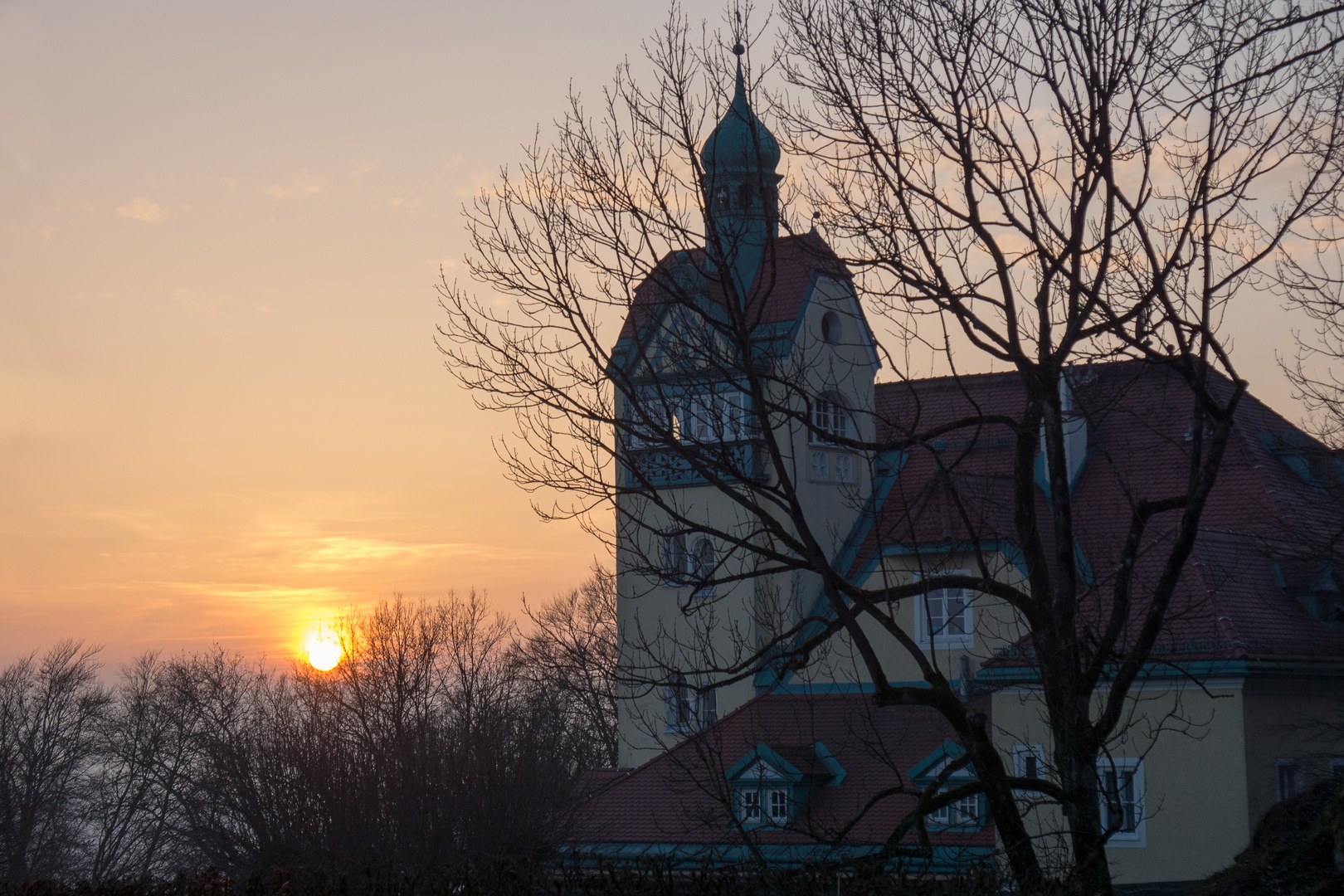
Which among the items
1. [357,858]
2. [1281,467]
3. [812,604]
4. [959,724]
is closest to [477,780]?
[357,858]

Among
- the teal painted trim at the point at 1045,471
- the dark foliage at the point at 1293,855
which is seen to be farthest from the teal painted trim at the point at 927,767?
the dark foliage at the point at 1293,855

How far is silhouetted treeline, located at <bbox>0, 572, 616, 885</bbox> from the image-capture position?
2927 cm

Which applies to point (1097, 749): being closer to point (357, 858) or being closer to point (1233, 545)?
point (1233, 545)

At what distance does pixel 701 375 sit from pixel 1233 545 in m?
16.1

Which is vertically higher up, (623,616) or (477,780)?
(623,616)

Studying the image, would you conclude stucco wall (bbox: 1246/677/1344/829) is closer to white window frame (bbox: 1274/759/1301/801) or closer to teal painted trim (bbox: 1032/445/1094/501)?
white window frame (bbox: 1274/759/1301/801)

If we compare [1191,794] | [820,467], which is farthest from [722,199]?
[820,467]

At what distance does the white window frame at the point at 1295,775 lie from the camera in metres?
20.7

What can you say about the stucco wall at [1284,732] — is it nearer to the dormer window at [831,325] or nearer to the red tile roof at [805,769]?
the red tile roof at [805,769]

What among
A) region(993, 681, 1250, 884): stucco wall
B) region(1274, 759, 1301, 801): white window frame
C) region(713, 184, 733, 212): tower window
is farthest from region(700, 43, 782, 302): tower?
region(1274, 759, 1301, 801): white window frame

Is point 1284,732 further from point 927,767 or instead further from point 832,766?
point 832,766

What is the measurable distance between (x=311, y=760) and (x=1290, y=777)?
21099 millimetres

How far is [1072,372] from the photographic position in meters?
11.9

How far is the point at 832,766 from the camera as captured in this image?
27.4 m
